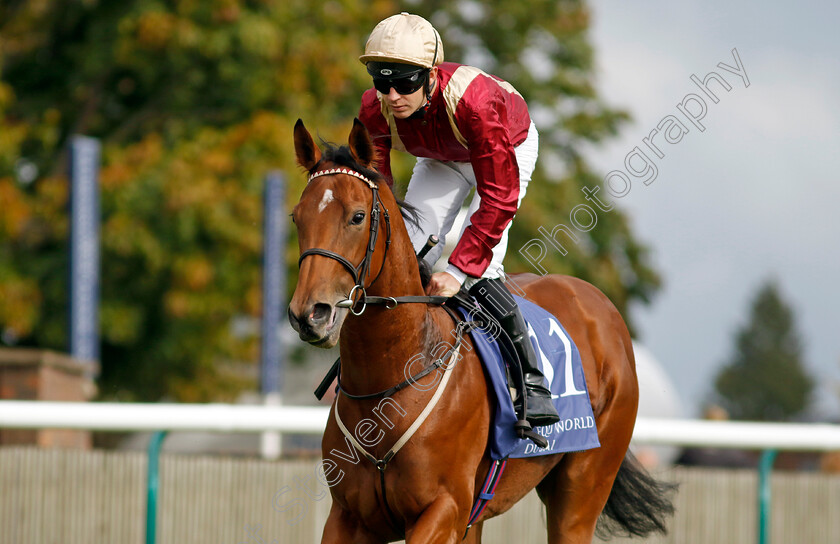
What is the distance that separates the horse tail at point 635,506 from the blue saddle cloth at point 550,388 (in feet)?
1.89

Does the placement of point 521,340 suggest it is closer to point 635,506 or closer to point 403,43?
point 403,43

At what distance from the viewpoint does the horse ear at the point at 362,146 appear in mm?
3494

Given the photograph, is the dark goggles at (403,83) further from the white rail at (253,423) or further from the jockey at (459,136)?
the white rail at (253,423)

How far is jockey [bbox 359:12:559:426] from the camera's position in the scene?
378 cm

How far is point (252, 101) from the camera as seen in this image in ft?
43.8

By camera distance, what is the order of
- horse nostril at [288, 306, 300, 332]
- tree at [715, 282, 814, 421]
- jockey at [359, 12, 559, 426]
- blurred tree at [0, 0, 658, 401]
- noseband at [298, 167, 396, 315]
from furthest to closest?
tree at [715, 282, 814, 421], blurred tree at [0, 0, 658, 401], jockey at [359, 12, 559, 426], noseband at [298, 167, 396, 315], horse nostril at [288, 306, 300, 332]

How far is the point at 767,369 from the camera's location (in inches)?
2931

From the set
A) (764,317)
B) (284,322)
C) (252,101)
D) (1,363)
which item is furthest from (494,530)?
(764,317)

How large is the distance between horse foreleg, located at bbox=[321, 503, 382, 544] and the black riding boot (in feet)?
2.55

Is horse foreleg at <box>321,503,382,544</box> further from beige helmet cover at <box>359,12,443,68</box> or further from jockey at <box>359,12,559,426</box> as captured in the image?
beige helmet cover at <box>359,12,443,68</box>

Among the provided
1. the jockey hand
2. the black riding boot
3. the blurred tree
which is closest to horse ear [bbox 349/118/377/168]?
the jockey hand

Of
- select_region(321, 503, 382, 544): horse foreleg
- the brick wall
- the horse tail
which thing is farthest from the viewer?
the brick wall

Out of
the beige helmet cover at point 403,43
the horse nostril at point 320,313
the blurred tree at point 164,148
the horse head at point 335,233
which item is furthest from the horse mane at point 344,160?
the blurred tree at point 164,148

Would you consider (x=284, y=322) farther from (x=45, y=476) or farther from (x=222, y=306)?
(x=45, y=476)
